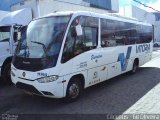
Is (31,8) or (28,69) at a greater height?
(31,8)

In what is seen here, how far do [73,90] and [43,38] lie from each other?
1708 mm

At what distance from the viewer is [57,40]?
21.8ft

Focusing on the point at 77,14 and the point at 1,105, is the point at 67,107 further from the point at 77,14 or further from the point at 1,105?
the point at 77,14

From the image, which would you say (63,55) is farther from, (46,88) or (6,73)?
(6,73)

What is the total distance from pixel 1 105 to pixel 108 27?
4.62 metres

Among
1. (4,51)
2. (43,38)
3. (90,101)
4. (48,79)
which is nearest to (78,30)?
(43,38)

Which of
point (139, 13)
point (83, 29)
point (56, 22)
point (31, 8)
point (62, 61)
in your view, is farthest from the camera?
point (139, 13)

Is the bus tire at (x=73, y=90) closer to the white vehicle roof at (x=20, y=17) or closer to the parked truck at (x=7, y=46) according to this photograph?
the parked truck at (x=7, y=46)

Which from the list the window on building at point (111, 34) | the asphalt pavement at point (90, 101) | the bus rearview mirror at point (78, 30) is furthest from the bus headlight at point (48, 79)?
the window on building at point (111, 34)

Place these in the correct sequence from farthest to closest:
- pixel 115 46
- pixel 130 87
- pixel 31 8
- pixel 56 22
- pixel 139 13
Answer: pixel 139 13, pixel 31 8, pixel 115 46, pixel 130 87, pixel 56 22

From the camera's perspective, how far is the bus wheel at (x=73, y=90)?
6.91m

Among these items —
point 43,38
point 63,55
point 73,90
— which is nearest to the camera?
point 63,55

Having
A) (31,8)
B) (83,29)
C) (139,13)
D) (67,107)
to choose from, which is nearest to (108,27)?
(83,29)

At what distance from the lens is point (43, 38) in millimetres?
6820
